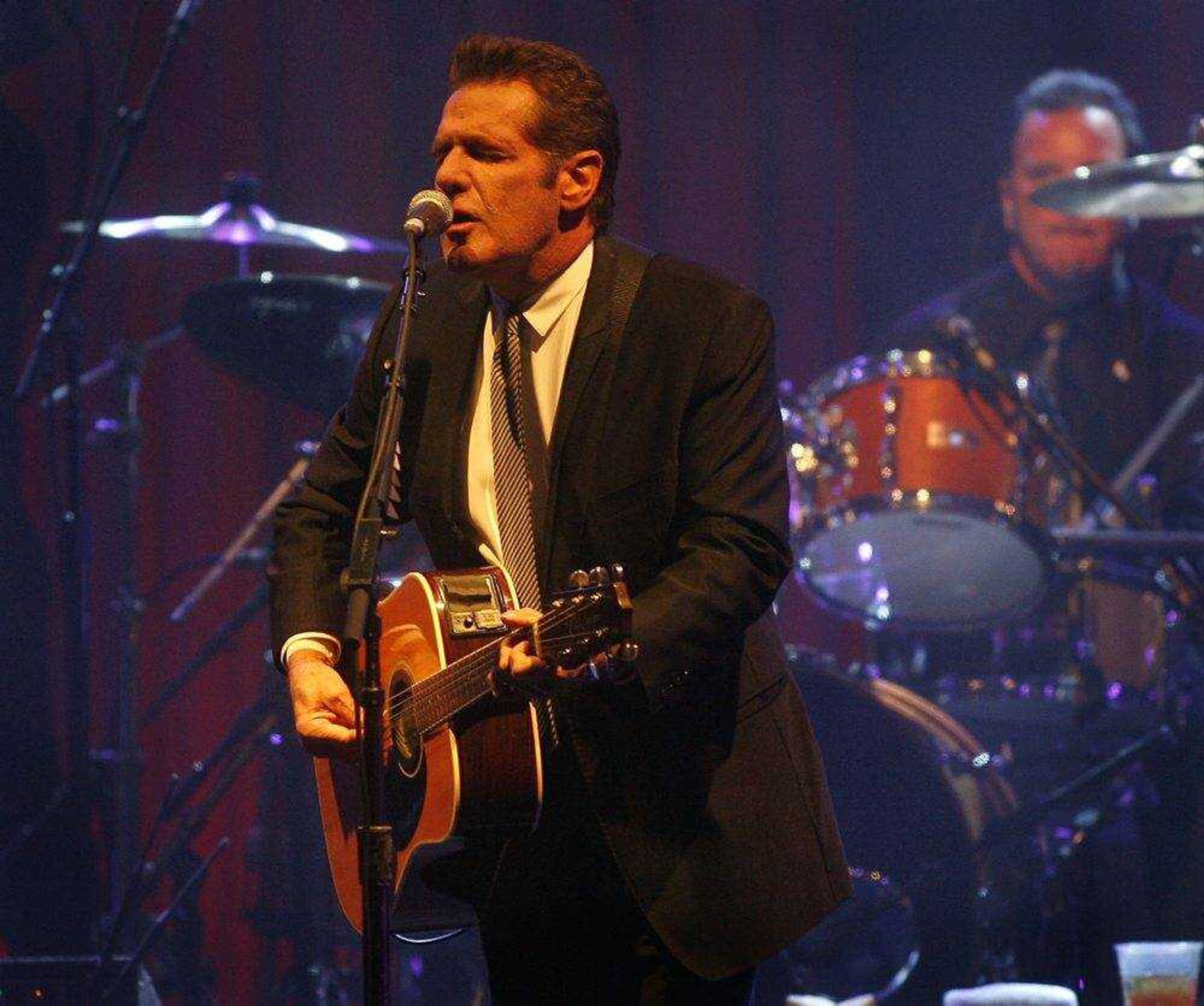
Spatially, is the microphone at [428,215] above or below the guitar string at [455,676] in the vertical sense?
above

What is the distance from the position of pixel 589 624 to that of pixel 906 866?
306 cm

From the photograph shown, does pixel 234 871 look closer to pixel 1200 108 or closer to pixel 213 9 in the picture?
pixel 213 9

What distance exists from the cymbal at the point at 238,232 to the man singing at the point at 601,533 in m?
2.49

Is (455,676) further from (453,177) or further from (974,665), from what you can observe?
(974,665)

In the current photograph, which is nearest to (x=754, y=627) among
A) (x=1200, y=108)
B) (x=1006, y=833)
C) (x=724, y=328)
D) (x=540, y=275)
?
(x=724, y=328)

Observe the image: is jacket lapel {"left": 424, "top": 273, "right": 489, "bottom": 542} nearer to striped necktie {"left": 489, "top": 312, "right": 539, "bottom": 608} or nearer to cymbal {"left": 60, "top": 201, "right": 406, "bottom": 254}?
striped necktie {"left": 489, "top": 312, "right": 539, "bottom": 608}

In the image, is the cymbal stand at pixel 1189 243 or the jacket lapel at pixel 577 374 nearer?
the jacket lapel at pixel 577 374

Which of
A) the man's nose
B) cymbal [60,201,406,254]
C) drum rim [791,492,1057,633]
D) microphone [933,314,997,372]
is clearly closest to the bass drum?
drum rim [791,492,1057,633]

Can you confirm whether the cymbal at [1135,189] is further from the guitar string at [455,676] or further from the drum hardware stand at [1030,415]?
the guitar string at [455,676]

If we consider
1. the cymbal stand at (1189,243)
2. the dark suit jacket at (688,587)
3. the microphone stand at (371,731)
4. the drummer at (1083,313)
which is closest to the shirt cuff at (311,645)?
the dark suit jacket at (688,587)

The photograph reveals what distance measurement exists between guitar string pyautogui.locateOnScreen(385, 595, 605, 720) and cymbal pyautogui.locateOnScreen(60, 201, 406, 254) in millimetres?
2668

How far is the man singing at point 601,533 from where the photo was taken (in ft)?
7.71

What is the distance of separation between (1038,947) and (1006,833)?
0.38m

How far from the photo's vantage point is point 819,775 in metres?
2.50
